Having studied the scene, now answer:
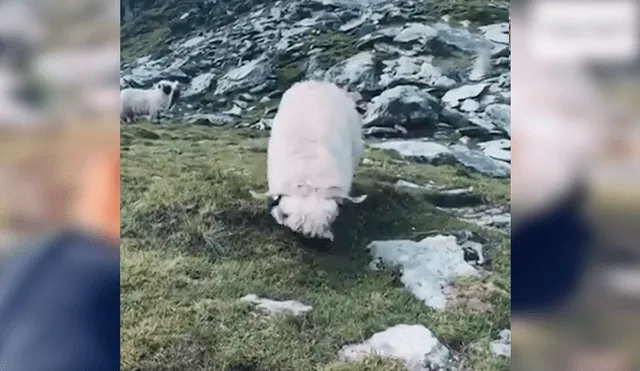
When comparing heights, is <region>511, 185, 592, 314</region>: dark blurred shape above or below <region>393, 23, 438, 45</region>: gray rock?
below

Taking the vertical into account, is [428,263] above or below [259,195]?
below

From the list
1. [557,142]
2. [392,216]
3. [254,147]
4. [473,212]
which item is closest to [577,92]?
[557,142]

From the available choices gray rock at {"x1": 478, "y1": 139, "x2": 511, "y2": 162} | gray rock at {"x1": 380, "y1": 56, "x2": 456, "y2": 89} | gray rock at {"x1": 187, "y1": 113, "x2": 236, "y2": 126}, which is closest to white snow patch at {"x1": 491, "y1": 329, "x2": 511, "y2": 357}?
gray rock at {"x1": 478, "y1": 139, "x2": 511, "y2": 162}

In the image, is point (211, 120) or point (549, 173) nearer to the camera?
point (549, 173)

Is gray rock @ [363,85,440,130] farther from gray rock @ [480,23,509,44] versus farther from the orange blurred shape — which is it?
the orange blurred shape

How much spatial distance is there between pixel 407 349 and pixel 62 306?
0.94 metres

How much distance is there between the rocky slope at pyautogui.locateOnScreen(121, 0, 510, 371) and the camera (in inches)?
75.3

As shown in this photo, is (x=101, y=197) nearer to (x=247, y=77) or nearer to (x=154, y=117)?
(x=154, y=117)

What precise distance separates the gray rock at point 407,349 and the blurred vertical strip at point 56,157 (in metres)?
0.71

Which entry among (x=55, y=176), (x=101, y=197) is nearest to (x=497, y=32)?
(x=101, y=197)

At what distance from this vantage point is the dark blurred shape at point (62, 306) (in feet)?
6.42

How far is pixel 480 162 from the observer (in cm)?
195

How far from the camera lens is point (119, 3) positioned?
2.01 m

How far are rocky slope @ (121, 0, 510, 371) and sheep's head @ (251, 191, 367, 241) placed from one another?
0.12ft
